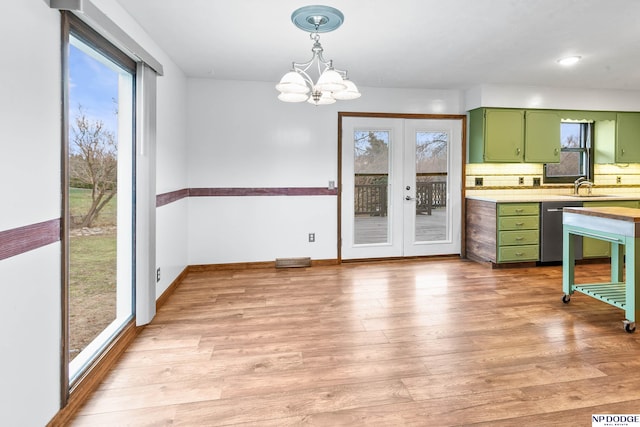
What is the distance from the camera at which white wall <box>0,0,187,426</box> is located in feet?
4.79

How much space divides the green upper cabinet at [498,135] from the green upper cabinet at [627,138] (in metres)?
1.55

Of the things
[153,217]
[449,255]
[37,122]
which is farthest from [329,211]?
[37,122]

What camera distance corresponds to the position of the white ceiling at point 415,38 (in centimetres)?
269

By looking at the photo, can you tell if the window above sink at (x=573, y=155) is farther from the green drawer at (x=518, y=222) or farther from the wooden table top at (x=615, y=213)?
the wooden table top at (x=615, y=213)

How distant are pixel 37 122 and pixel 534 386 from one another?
111 inches

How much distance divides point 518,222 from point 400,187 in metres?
1.55

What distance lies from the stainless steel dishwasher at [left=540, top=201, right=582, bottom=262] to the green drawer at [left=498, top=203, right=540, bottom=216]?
8 cm

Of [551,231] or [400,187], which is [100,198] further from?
[551,231]

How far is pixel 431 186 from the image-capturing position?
5.37m

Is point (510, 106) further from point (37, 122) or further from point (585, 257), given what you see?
point (37, 122)

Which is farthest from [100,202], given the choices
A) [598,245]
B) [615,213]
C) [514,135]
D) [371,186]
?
[598,245]

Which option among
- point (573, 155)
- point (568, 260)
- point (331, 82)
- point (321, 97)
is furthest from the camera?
point (573, 155)

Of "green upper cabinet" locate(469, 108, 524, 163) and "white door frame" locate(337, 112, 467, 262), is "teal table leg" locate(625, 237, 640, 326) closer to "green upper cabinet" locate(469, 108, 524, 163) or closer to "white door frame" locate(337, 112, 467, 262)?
"green upper cabinet" locate(469, 108, 524, 163)

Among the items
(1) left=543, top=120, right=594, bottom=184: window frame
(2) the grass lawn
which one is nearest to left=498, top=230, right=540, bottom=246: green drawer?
(1) left=543, top=120, right=594, bottom=184: window frame
